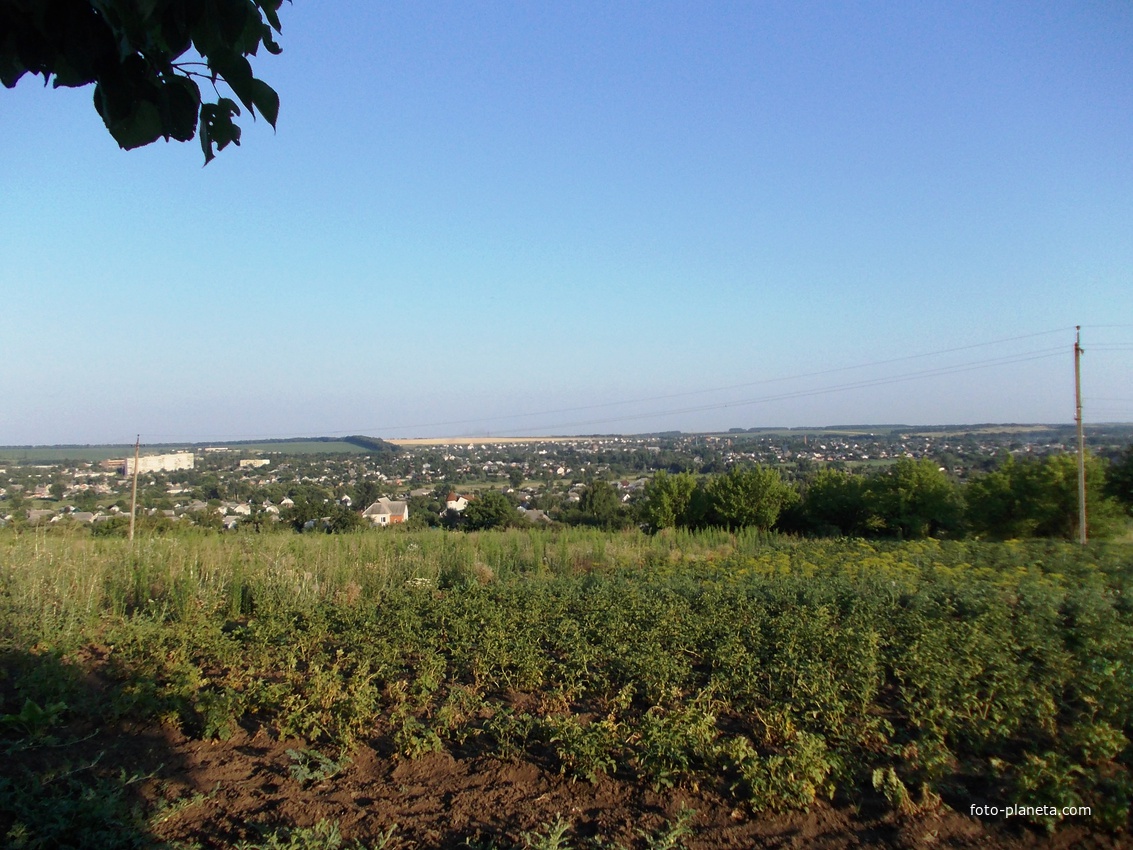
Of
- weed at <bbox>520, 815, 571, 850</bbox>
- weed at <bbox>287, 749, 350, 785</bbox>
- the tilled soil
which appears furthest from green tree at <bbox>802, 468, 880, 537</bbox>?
weed at <bbox>520, 815, 571, 850</bbox>

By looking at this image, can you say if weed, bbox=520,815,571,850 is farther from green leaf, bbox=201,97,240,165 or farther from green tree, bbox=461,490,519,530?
green tree, bbox=461,490,519,530

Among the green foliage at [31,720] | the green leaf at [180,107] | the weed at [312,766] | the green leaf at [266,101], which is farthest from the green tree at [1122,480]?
the green leaf at [180,107]

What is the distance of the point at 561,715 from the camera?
4.42 meters

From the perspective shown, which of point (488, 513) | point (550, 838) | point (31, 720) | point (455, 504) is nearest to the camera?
point (550, 838)

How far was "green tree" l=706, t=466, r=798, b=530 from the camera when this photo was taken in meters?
28.0

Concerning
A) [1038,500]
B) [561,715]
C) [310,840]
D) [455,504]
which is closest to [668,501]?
[455,504]

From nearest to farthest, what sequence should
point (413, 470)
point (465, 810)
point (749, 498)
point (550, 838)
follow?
point (550, 838) < point (465, 810) < point (749, 498) < point (413, 470)

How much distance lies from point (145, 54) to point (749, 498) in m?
27.9

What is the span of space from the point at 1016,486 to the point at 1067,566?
14.5m

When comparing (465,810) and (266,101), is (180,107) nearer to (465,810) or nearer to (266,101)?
(266,101)

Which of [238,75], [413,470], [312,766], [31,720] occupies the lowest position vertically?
[413,470]

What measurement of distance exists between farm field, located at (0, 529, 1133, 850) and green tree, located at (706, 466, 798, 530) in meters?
20.3

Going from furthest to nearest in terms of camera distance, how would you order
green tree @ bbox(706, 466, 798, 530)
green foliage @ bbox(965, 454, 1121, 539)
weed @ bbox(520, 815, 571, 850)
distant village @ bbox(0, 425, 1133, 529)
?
green tree @ bbox(706, 466, 798, 530), green foliage @ bbox(965, 454, 1121, 539), distant village @ bbox(0, 425, 1133, 529), weed @ bbox(520, 815, 571, 850)

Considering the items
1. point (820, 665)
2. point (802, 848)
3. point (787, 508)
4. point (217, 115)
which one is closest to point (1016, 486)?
point (787, 508)
